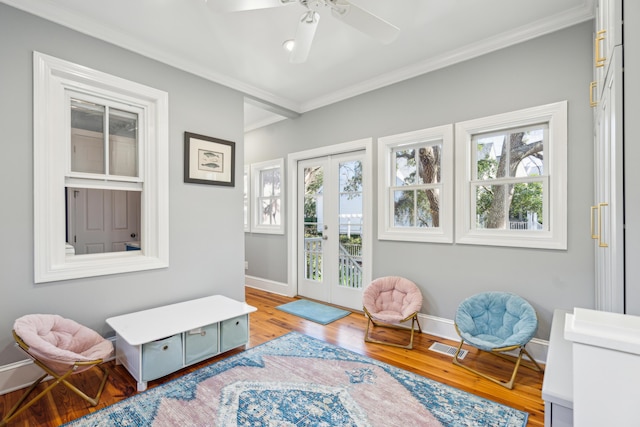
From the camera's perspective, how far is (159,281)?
2818mm

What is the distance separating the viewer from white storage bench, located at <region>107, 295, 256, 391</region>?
6.89 ft

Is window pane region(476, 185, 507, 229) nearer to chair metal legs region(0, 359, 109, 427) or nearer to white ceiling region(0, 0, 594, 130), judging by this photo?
white ceiling region(0, 0, 594, 130)

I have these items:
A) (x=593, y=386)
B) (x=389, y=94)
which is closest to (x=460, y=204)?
(x=389, y=94)

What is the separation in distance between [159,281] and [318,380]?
5.48ft

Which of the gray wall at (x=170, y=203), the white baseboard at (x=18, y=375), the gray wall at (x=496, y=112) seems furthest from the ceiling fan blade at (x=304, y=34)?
the white baseboard at (x=18, y=375)

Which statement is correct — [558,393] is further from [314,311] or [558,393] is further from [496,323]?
[314,311]

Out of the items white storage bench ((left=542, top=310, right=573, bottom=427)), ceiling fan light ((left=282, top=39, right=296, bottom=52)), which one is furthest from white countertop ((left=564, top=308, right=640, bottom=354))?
ceiling fan light ((left=282, top=39, right=296, bottom=52))

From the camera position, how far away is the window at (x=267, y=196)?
4.59 m

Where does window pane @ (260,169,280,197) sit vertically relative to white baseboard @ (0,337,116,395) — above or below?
above

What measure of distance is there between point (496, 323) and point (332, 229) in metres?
2.10

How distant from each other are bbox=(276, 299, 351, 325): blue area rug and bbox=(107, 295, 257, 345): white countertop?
1013 mm

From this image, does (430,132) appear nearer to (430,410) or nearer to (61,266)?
(430,410)

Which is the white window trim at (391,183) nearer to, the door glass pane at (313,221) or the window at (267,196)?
the door glass pane at (313,221)

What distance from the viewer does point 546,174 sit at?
253cm
